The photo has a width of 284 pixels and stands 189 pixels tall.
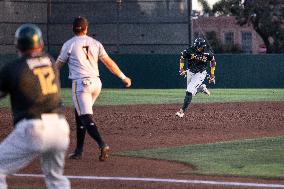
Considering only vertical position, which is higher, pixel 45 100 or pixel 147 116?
pixel 45 100

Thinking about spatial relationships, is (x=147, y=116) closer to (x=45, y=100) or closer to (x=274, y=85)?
(x=45, y=100)

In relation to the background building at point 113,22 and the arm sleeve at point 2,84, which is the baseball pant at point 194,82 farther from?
the background building at point 113,22

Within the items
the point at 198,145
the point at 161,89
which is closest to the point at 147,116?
the point at 198,145

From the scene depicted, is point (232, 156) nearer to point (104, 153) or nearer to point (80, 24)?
point (104, 153)

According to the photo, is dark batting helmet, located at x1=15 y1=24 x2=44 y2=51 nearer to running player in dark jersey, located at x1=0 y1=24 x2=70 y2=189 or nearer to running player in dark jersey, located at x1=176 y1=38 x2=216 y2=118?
running player in dark jersey, located at x1=0 y1=24 x2=70 y2=189

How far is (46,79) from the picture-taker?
7547mm

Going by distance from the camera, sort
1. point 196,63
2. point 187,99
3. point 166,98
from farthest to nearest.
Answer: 1. point 166,98
2. point 196,63
3. point 187,99

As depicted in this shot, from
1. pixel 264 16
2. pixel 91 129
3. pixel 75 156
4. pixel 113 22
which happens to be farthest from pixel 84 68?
pixel 264 16

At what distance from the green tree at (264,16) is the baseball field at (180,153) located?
5006cm

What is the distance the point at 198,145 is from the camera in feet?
48.2

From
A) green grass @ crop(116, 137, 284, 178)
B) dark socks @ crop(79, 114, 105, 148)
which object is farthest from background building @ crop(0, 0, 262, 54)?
dark socks @ crop(79, 114, 105, 148)

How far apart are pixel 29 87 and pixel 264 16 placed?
6596cm

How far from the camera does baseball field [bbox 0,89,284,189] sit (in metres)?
10.4

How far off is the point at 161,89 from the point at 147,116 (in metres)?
21.2
